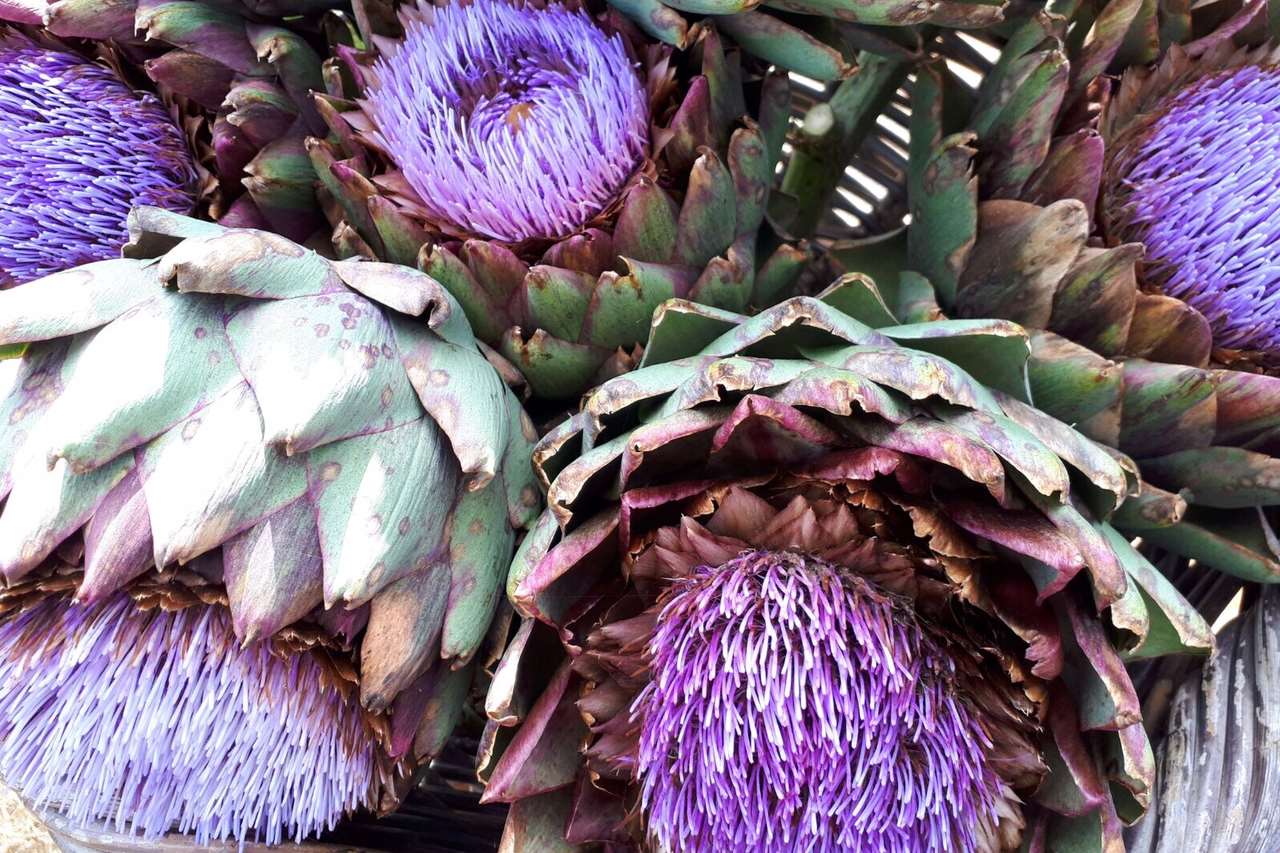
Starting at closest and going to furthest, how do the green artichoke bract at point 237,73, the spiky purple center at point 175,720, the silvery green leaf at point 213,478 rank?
the silvery green leaf at point 213,478
the spiky purple center at point 175,720
the green artichoke bract at point 237,73

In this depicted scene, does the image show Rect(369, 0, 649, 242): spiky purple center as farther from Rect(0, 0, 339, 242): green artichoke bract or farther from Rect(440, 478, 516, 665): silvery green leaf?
Rect(440, 478, 516, 665): silvery green leaf

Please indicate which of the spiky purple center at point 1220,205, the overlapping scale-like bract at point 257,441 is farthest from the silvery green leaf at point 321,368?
the spiky purple center at point 1220,205

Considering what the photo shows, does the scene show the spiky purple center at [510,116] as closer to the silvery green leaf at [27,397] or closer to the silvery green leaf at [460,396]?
the silvery green leaf at [460,396]

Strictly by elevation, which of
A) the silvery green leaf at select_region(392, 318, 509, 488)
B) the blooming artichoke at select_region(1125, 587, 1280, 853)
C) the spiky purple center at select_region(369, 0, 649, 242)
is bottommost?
the blooming artichoke at select_region(1125, 587, 1280, 853)

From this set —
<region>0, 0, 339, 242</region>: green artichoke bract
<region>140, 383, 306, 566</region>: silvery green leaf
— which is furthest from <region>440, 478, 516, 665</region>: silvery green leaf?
<region>0, 0, 339, 242</region>: green artichoke bract

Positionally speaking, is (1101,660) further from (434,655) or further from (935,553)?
(434,655)
